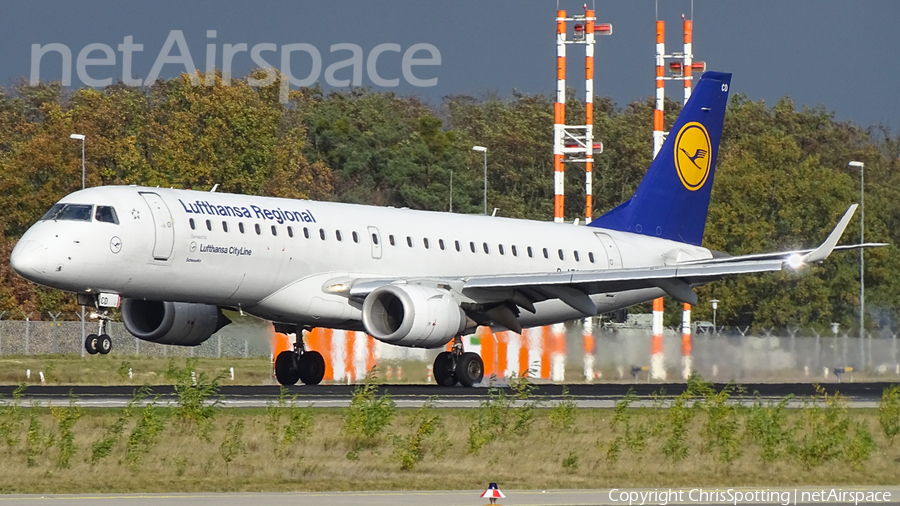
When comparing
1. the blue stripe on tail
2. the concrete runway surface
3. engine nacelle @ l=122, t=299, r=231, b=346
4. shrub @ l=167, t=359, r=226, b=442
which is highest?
the blue stripe on tail

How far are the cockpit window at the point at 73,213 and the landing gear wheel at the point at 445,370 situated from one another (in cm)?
906

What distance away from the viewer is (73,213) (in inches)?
1195

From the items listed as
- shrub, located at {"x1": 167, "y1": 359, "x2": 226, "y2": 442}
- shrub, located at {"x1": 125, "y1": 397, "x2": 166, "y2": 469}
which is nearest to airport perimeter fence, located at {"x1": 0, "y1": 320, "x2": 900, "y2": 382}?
shrub, located at {"x1": 167, "y1": 359, "x2": 226, "y2": 442}

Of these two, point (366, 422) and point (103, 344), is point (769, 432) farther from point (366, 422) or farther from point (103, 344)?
point (103, 344)

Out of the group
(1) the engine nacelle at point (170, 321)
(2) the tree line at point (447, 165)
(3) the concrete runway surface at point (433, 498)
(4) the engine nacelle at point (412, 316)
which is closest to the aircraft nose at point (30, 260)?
(1) the engine nacelle at point (170, 321)

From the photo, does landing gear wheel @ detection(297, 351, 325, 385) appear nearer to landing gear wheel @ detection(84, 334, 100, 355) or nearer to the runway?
the runway

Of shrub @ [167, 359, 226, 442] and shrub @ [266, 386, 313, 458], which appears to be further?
shrub @ [167, 359, 226, 442]

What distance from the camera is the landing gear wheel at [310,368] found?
35.8 meters

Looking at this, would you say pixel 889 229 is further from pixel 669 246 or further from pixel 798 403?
pixel 798 403

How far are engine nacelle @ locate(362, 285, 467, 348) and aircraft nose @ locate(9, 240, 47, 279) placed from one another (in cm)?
716

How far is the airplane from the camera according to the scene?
3028cm

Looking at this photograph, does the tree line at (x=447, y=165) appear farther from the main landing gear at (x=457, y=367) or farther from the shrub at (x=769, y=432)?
the shrub at (x=769, y=432)

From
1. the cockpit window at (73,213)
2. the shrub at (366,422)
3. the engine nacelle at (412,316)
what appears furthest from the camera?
the engine nacelle at (412,316)

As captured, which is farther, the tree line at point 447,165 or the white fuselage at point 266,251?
the tree line at point 447,165
